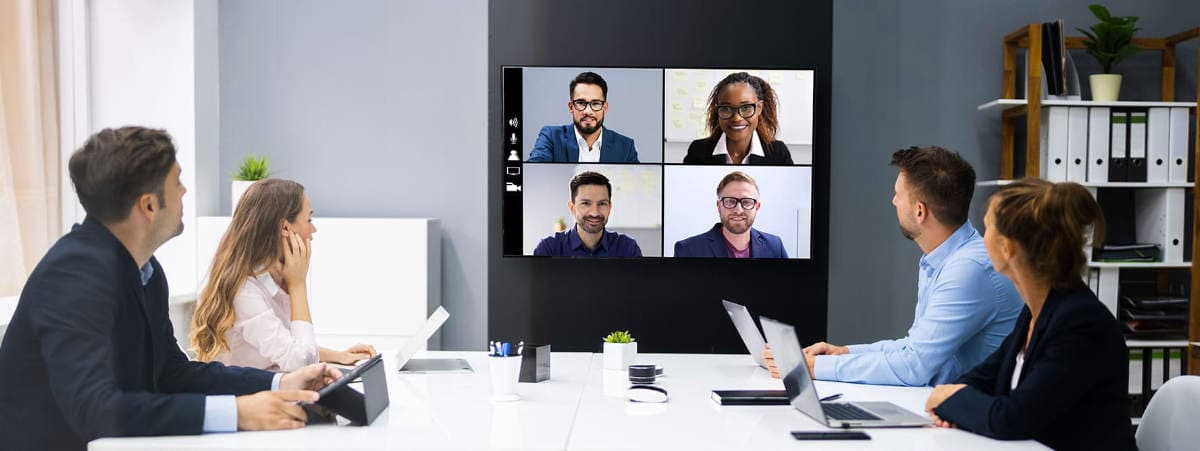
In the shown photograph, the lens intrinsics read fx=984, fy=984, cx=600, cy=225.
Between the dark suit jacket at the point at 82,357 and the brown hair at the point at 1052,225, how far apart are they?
1.80 m

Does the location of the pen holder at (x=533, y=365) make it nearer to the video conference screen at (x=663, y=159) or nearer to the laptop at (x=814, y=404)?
the laptop at (x=814, y=404)

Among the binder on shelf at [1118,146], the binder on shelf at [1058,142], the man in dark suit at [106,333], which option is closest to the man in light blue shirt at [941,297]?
the man in dark suit at [106,333]

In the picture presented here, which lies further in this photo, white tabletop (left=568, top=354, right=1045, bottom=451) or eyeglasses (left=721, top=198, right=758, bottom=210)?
eyeglasses (left=721, top=198, right=758, bottom=210)

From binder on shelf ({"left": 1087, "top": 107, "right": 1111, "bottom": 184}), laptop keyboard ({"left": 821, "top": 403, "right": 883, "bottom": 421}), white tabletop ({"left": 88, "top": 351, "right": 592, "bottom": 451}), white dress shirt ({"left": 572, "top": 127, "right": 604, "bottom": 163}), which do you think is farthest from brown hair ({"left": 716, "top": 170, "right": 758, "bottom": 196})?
laptop keyboard ({"left": 821, "top": 403, "right": 883, "bottom": 421})

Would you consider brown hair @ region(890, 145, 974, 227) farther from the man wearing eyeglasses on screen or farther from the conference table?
the man wearing eyeglasses on screen

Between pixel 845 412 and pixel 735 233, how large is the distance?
2449 mm

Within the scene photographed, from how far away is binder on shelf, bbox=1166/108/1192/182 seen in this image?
4734mm

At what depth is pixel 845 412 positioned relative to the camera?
2.34 meters

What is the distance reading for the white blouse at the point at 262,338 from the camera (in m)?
2.85

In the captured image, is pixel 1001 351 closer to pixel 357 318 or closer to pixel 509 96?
pixel 509 96

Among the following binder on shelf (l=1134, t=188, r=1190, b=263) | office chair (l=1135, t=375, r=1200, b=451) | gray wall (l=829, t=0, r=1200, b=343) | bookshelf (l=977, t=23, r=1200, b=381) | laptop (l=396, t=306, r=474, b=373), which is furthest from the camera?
gray wall (l=829, t=0, r=1200, b=343)

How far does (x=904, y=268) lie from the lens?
17.0ft

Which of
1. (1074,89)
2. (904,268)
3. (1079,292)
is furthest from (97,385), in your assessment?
(1074,89)

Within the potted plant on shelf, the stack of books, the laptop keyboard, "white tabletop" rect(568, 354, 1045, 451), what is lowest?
the stack of books
